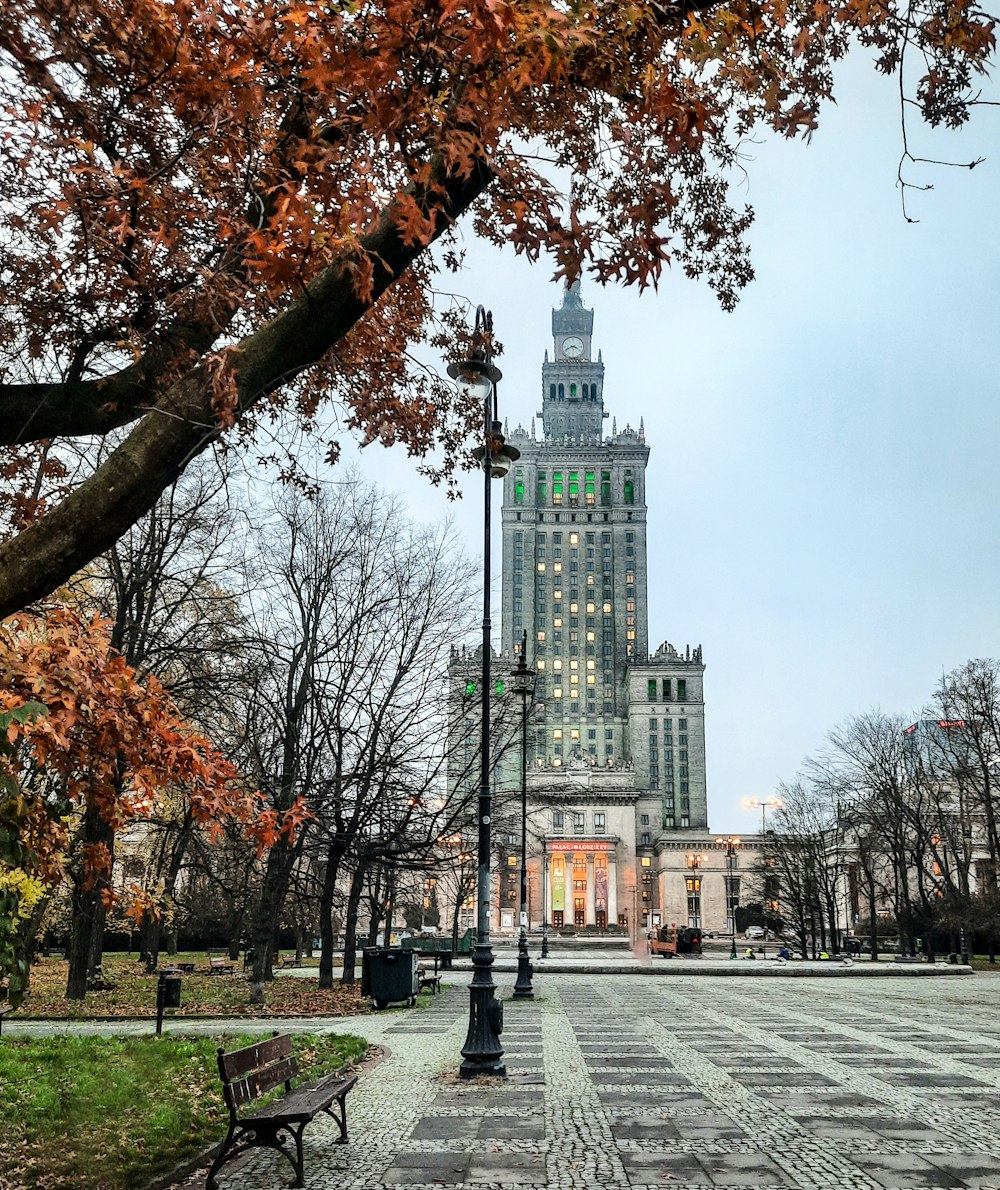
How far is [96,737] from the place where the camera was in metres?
7.16

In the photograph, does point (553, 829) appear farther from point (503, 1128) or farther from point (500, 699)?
point (503, 1128)

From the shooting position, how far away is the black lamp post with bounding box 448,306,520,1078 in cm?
1000

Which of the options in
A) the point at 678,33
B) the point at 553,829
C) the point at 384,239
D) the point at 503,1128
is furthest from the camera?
the point at 553,829

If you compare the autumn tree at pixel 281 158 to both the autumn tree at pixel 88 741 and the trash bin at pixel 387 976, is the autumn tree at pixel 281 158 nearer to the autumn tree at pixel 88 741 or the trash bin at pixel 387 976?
the autumn tree at pixel 88 741

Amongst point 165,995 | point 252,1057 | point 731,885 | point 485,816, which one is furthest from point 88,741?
point 731,885

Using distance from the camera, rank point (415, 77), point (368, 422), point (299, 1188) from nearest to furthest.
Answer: point (415, 77), point (299, 1188), point (368, 422)

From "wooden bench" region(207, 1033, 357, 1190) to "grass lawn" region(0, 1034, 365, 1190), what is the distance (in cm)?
71

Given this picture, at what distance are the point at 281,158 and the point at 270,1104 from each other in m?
7.01

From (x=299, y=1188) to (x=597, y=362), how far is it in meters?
197

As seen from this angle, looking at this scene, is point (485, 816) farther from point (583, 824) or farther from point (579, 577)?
point (579, 577)

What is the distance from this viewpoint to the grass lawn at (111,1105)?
7340 millimetres

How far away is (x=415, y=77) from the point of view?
441 cm

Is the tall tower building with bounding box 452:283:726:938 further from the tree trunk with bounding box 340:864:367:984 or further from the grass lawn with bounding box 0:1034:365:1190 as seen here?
the grass lawn with bounding box 0:1034:365:1190

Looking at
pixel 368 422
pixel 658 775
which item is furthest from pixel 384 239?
pixel 658 775
